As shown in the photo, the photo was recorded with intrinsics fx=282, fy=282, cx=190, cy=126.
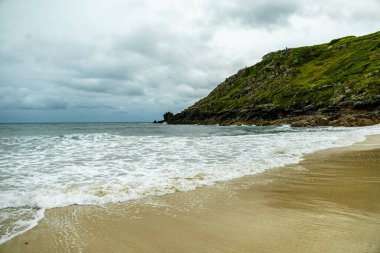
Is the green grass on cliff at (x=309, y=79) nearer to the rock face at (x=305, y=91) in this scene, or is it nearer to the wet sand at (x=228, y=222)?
the rock face at (x=305, y=91)

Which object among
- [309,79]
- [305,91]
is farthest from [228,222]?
[309,79]

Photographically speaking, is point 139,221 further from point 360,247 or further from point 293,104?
point 293,104

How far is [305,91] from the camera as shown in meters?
70.5

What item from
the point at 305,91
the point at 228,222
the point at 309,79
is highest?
the point at 309,79

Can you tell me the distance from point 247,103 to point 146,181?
78.8 metres

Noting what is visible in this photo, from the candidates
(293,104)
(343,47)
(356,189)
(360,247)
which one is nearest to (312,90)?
(293,104)

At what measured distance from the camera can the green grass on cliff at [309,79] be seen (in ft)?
194

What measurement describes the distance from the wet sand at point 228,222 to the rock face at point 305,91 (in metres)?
43.1

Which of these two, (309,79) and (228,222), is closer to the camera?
(228,222)

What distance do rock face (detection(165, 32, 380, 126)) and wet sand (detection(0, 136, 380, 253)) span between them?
43117 mm

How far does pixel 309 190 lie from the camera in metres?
8.09

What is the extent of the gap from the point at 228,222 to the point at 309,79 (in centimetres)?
8703

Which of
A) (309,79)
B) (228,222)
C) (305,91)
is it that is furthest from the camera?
(309,79)

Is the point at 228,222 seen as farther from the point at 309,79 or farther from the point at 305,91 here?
the point at 309,79
